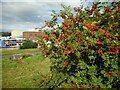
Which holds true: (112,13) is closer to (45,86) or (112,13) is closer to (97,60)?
(97,60)

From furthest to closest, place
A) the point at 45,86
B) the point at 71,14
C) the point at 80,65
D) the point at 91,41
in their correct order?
the point at 45,86 < the point at 71,14 < the point at 80,65 < the point at 91,41

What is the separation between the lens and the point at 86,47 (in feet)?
14.9

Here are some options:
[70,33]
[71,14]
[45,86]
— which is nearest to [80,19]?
[71,14]

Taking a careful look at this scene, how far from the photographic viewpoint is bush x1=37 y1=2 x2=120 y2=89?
15.0 feet

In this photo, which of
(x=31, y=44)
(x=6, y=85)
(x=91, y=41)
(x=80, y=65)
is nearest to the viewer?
(x=91, y=41)

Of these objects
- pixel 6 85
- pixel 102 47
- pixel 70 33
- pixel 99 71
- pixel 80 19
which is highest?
pixel 80 19

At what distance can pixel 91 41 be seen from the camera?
4461 millimetres

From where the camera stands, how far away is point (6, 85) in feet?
25.9

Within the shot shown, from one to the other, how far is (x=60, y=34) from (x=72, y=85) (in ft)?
4.50

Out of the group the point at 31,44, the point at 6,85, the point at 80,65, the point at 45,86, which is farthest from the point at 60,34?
the point at 31,44

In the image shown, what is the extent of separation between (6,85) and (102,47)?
15.4ft

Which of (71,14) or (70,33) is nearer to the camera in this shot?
(70,33)

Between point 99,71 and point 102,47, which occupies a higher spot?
point 102,47

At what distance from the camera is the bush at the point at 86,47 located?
4.57 m
